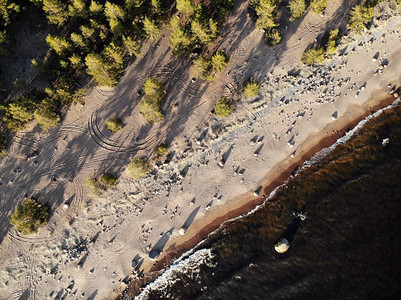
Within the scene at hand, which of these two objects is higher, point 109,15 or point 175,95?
point 109,15

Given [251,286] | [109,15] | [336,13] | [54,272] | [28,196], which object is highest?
[336,13]

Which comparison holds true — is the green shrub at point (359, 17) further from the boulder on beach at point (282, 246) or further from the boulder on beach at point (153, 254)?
the boulder on beach at point (153, 254)

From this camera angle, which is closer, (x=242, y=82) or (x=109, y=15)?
(x=109, y=15)

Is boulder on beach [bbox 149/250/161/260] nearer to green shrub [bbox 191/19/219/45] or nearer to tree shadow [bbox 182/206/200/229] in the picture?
tree shadow [bbox 182/206/200/229]

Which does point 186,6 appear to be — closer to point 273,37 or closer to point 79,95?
point 273,37

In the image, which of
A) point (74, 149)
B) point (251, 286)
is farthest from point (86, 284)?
point (251, 286)

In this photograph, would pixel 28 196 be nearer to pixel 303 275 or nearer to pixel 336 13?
pixel 303 275
